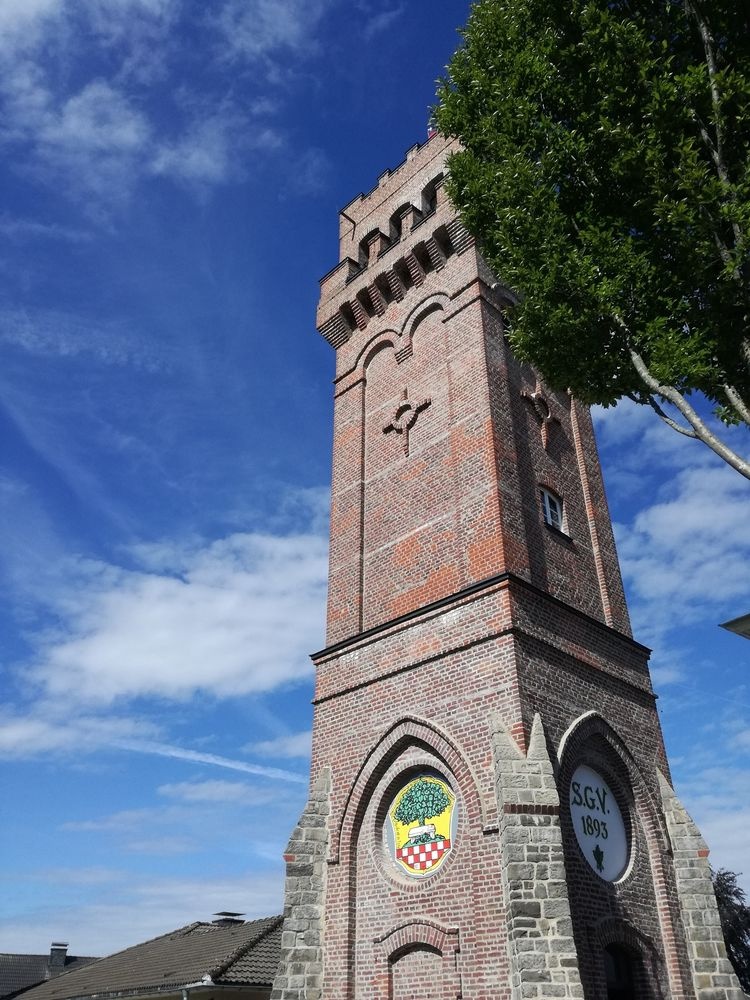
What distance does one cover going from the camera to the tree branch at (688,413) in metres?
8.09

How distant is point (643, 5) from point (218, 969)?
18.6m

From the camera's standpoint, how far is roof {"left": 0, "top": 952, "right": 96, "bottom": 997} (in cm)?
3500

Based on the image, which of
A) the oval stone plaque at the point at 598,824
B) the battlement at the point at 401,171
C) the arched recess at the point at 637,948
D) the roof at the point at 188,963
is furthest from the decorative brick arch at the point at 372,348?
the roof at the point at 188,963

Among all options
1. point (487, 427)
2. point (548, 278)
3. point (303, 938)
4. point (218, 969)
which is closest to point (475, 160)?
point (548, 278)

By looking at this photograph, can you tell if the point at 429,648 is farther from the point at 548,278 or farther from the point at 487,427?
the point at 548,278

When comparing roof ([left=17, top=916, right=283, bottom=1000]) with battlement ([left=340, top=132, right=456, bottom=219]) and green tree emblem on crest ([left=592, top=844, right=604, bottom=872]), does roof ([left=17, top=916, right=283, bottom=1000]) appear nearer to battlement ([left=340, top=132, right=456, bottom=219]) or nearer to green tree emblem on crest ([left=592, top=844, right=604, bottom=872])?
green tree emblem on crest ([left=592, top=844, right=604, bottom=872])

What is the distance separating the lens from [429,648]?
12.8 metres

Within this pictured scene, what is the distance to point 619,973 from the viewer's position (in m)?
11.2

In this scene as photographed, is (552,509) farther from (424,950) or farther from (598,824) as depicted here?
(424,950)

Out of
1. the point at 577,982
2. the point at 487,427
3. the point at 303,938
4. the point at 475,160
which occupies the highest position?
the point at 475,160

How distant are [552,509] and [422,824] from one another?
6.35 meters

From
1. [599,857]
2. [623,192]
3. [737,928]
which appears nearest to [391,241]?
[623,192]

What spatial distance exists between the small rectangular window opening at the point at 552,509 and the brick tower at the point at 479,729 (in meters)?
0.04

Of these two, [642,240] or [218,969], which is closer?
[642,240]
